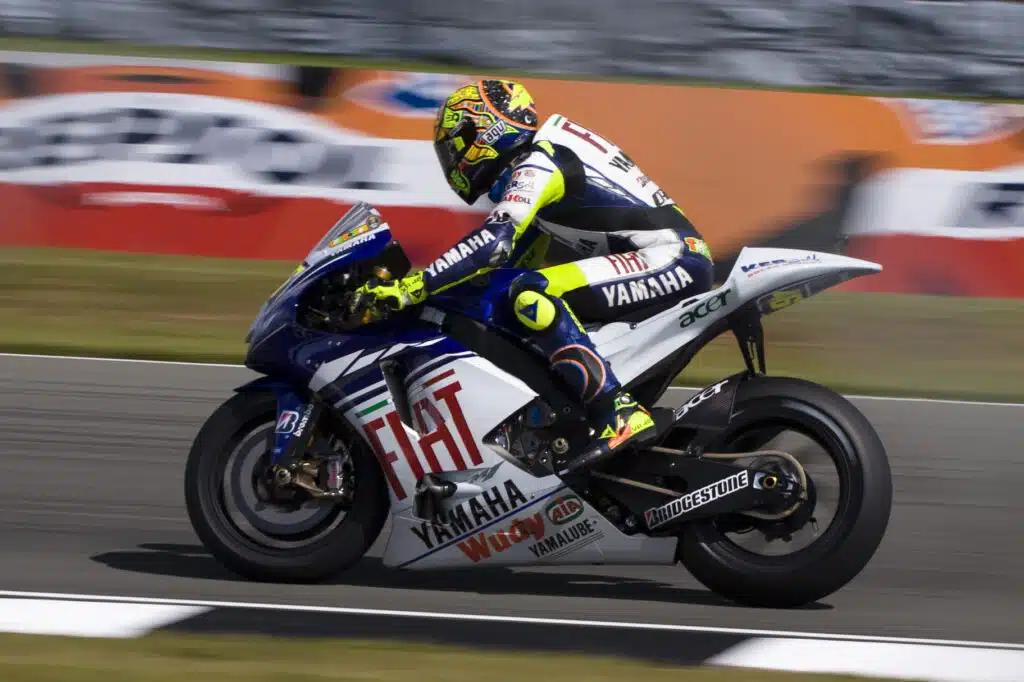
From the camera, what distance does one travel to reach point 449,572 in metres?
5.66

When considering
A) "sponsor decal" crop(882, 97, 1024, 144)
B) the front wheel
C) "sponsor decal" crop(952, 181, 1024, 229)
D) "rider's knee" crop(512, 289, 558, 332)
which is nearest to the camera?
the front wheel

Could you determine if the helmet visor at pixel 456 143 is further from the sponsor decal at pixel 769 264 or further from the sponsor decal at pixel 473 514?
the sponsor decal at pixel 473 514

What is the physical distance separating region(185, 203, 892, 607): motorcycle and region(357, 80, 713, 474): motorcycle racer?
8 centimetres

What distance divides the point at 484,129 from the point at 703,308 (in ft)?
3.09

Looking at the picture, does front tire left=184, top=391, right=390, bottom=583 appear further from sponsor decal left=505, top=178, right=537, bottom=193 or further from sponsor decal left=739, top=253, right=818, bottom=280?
sponsor decal left=739, top=253, right=818, bottom=280

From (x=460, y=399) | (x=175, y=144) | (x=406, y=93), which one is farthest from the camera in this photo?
(x=406, y=93)

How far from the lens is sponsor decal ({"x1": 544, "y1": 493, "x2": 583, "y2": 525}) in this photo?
517 centimetres

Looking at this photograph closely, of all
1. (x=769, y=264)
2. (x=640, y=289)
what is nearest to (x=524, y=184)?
(x=640, y=289)

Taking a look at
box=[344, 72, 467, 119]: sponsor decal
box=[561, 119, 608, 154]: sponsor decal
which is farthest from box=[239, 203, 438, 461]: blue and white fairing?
box=[344, 72, 467, 119]: sponsor decal

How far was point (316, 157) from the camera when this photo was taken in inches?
474

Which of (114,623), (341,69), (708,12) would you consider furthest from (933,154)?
(114,623)

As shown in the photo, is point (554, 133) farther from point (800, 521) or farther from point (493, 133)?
point (800, 521)

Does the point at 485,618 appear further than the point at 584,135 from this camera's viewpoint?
No

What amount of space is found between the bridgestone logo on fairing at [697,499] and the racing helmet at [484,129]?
1.24m
